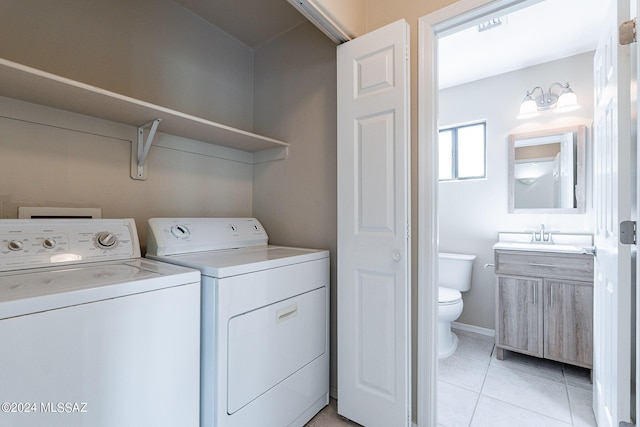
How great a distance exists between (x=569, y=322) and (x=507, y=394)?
0.71 metres

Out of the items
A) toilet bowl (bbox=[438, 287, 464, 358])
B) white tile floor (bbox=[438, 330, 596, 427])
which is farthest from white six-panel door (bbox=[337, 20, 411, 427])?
toilet bowl (bbox=[438, 287, 464, 358])

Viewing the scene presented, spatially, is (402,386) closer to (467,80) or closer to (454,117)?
(454,117)

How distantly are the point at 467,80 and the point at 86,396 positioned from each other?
11.2ft

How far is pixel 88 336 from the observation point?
789 millimetres

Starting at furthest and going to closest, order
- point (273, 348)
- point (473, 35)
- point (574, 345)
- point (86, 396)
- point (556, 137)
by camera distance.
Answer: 1. point (556, 137)
2. point (473, 35)
3. point (574, 345)
4. point (273, 348)
5. point (86, 396)

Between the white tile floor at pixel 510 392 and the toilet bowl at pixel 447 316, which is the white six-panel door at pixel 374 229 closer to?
the white tile floor at pixel 510 392

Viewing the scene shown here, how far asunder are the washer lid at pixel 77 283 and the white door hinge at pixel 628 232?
157cm

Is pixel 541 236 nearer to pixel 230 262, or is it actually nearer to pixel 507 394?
pixel 507 394

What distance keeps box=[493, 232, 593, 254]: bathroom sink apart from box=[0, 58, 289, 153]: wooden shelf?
6.94 ft

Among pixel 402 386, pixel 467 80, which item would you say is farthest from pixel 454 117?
pixel 402 386

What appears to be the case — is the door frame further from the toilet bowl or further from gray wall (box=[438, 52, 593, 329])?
gray wall (box=[438, 52, 593, 329])

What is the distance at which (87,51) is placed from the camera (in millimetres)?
1450

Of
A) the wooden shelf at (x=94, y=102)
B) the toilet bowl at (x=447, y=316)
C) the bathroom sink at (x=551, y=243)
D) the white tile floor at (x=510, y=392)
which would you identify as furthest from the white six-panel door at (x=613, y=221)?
the wooden shelf at (x=94, y=102)

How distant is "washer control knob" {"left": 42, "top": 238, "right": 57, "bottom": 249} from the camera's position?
114cm
